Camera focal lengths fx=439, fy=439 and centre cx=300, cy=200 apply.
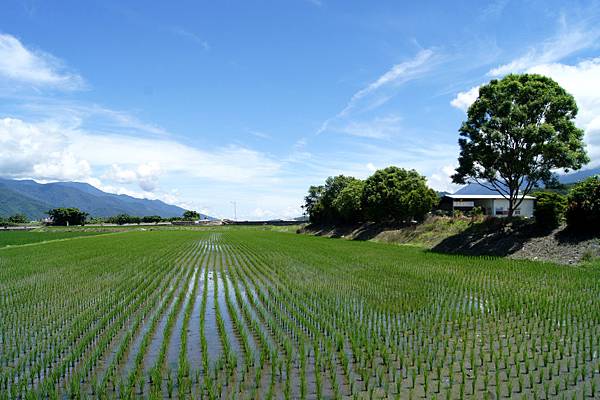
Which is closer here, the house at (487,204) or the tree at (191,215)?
the house at (487,204)

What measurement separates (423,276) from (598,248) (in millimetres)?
Answer: 8818

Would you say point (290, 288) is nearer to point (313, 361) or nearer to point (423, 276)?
point (423, 276)

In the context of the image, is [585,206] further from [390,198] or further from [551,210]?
[390,198]

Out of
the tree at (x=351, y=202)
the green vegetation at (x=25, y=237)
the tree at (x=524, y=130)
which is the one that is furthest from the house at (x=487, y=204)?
the green vegetation at (x=25, y=237)

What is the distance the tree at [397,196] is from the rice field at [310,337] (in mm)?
26204

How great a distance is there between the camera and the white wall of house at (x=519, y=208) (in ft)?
178

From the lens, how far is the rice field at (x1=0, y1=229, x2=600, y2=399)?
6492 millimetres

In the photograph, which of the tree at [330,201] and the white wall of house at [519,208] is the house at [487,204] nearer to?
the white wall of house at [519,208]

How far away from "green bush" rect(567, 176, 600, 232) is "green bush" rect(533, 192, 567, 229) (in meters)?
0.88

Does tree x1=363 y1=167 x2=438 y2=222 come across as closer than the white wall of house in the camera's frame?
Yes

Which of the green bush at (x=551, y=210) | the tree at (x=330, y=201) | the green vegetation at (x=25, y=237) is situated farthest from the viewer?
the tree at (x=330, y=201)

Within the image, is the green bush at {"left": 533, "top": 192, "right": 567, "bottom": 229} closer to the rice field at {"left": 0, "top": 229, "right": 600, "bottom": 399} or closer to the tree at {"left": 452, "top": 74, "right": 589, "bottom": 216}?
the tree at {"left": 452, "top": 74, "right": 589, "bottom": 216}

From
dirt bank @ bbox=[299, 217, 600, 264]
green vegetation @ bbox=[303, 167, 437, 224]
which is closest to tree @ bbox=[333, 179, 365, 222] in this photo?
green vegetation @ bbox=[303, 167, 437, 224]

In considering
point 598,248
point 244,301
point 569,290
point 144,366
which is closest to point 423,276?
point 569,290
